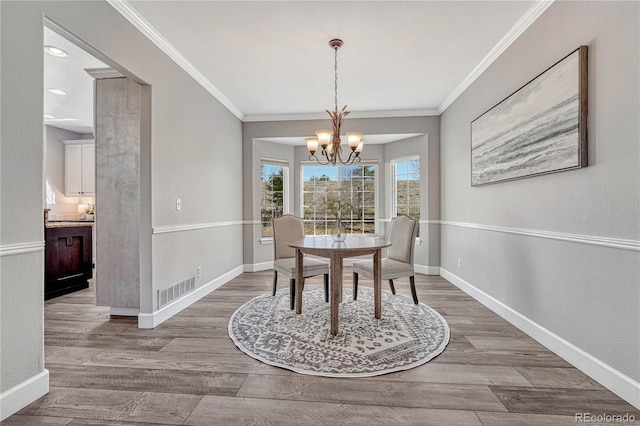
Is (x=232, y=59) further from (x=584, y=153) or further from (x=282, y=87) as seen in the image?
(x=584, y=153)

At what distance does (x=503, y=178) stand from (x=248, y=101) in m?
3.43

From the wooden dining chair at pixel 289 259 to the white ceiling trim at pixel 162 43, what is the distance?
73.2 inches

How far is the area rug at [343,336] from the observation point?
2092 mm

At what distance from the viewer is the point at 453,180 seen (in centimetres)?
432

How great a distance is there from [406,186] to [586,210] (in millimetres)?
3593

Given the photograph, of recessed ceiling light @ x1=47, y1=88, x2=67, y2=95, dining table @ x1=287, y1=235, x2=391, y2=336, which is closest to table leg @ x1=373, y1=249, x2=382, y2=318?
dining table @ x1=287, y1=235, x2=391, y2=336

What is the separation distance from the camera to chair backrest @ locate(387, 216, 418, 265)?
333 centimetres

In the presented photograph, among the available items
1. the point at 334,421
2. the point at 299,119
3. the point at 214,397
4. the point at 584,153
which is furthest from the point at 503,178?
the point at 299,119

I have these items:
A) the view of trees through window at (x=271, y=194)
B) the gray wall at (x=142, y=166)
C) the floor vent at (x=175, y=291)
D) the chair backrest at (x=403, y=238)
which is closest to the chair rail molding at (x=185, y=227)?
the gray wall at (x=142, y=166)

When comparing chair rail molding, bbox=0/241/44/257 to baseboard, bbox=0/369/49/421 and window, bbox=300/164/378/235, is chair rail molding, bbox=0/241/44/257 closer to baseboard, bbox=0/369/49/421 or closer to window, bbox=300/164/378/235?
baseboard, bbox=0/369/49/421

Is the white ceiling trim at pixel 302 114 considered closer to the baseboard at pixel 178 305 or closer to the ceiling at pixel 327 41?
the ceiling at pixel 327 41

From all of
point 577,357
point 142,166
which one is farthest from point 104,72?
point 577,357

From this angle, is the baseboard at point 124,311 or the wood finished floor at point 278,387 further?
the baseboard at point 124,311

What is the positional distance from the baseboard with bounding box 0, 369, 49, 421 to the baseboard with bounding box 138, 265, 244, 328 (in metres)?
0.99
